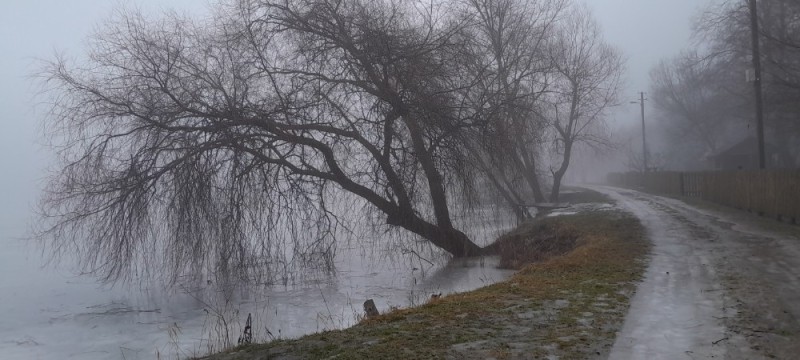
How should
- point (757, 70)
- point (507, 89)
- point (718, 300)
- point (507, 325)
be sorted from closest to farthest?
point (507, 325), point (718, 300), point (507, 89), point (757, 70)

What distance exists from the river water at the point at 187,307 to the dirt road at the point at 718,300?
4.54 metres

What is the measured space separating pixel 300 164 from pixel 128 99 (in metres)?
4.21

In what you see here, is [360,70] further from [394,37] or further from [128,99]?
[128,99]

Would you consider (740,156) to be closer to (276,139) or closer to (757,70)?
(757,70)

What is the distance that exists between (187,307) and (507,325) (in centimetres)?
952

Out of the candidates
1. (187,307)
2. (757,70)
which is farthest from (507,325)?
(757,70)

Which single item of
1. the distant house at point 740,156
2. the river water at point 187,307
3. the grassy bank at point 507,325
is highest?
the distant house at point 740,156

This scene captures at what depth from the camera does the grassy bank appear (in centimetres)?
734

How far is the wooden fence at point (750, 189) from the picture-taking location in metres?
20.6

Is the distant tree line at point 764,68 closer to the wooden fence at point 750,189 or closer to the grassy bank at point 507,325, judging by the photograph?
the wooden fence at point 750,189

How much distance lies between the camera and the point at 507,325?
852 cm

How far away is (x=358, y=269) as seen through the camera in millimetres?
20953

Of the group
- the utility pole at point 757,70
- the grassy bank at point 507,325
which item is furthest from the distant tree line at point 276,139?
the utility pole at point 757,70

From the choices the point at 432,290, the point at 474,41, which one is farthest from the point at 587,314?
the point at 474,41
